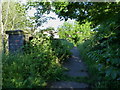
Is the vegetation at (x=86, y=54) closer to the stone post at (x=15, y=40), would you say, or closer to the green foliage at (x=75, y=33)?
the stone post at (x=15, y=40)

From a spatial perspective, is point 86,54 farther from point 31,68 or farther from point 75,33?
point 75,33

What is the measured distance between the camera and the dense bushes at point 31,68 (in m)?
2.05

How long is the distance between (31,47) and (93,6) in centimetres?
210

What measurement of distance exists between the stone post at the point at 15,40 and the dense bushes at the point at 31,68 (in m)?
0.28

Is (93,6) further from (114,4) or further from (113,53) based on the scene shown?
(113,53)

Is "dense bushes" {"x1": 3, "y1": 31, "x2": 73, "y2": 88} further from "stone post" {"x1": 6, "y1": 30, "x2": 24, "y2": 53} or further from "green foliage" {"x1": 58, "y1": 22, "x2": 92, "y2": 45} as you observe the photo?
"green foliage" {"x1": 58, "y1": 22, "x2": 92, "y2": 45}

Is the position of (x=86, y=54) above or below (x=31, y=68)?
above

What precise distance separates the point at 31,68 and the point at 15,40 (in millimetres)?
1526

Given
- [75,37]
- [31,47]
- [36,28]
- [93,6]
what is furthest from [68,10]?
[75,37]

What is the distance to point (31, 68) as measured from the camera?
2.40 m

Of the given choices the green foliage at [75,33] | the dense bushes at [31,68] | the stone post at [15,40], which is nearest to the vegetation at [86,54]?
the dense bushes at [31,68]

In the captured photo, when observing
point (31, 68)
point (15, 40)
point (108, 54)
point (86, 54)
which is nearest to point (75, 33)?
point (15, 40)

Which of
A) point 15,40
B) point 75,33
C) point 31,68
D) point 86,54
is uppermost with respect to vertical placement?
point 75,33

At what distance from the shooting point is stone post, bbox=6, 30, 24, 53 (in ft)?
11.5
